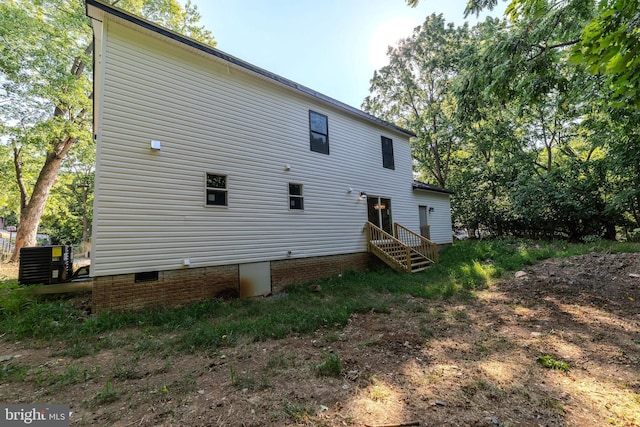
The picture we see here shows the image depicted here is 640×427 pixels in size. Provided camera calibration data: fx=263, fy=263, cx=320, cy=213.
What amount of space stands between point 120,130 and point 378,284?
7.20m

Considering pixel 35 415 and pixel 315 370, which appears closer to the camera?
pixel 35 415

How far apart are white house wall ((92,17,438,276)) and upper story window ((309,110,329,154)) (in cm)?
20

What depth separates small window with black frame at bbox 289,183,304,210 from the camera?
819cm

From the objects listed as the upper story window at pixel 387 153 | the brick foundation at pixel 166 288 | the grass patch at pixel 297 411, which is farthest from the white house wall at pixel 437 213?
the grass patch at pixel 297 411

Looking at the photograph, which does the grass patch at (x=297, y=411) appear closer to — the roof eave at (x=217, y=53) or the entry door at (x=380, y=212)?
the roof eave at (x=217, y=53)

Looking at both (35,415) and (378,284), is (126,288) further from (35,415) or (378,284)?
(378,284)

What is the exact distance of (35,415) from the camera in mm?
2404

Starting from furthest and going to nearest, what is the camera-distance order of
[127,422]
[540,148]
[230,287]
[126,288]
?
[540,148], [230,287], [126,288], [127,422]

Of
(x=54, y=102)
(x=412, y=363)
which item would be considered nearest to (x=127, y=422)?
(x=412, y=363)

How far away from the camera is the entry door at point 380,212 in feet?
35.9

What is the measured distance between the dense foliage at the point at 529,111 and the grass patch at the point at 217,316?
4684mm

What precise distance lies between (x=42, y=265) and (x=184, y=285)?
333 centimetres

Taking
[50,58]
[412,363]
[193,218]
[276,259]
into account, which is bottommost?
[412,363]

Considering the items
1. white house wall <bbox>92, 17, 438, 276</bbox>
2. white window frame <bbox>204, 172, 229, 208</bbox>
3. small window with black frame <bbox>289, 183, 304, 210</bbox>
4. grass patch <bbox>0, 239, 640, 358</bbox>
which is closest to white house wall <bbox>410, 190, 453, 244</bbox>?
white house wall <bbox>92, 17, 438, 276</bbox>
